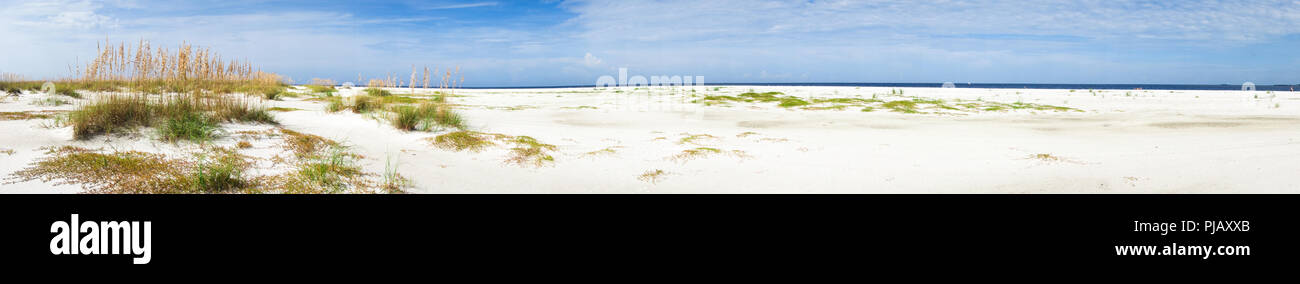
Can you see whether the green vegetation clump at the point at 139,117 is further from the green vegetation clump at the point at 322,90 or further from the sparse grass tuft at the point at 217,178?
the green vegetation clump at the point at 322,90

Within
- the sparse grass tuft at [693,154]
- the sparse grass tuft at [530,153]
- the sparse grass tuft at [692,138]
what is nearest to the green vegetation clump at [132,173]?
the sparse grass tuft at [530,153]

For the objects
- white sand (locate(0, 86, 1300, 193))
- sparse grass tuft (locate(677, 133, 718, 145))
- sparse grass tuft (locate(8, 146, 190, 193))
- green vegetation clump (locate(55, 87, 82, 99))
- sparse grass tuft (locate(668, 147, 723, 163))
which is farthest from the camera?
green vegetation clump (locate(55, 87, 82, 99))

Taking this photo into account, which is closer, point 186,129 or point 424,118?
point 186,129

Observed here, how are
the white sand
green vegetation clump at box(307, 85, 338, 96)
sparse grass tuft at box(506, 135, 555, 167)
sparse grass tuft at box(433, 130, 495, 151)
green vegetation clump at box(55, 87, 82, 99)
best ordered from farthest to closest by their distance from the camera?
green vegetation clump at box(307, 85, 338, 96)
green vegetation clump at box(55, 87, 82, 99)
sparse grass tuft at box(433, 130, 495, 151)
sparse grass tuft at box(506, 135, 555, 167)
the white sand

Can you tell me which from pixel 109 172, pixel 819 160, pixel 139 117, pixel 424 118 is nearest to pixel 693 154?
pixel 819 160

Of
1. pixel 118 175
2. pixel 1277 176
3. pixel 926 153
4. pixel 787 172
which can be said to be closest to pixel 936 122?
pixel 926 153

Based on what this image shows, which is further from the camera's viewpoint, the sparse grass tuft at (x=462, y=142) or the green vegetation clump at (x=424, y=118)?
the green vegetation clump at (x=424, y=118)

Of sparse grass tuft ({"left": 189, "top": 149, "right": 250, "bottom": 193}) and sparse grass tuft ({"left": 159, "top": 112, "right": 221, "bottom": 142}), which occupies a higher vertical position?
sparse grass tuft ({"left": 159, "top": 112, "right": 221, "bottom": 142})

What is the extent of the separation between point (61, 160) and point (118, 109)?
1.46 m

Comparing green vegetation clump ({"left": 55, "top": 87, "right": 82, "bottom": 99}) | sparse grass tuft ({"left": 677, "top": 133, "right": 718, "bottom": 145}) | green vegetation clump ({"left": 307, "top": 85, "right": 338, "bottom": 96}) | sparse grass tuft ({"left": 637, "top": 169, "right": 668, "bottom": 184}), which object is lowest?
sparse grass tuft ({"left": 637, "top": 169, "right": 668, "bottom": 184})

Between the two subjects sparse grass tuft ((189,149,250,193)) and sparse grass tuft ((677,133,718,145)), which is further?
sparse grass tuft ((677,133,718,145))

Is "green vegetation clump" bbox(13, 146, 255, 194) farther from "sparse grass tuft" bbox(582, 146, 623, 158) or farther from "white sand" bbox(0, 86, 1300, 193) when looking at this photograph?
"sparse grass tuft" bbox(582, 146, 623, 158)

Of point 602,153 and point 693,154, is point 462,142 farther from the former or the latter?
point 693,154

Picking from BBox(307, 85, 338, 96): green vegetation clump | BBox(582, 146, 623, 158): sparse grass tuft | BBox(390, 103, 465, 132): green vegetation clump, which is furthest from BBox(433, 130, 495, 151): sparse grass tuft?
BBox(307, 85, 338, 96): green vegetation clump
